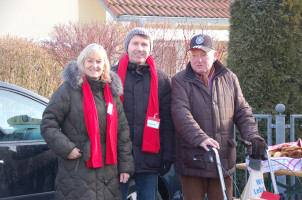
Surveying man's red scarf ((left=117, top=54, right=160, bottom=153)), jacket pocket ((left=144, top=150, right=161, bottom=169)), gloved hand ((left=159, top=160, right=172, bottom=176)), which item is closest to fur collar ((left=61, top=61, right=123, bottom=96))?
man's red scarf ((left=117, top=54, right=160, bottom=153))

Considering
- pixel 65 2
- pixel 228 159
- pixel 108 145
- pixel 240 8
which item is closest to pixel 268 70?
pixel 240 8

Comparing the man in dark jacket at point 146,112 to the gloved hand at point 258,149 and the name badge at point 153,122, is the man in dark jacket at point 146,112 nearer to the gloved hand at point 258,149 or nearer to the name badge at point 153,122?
the name badge at point 153,122

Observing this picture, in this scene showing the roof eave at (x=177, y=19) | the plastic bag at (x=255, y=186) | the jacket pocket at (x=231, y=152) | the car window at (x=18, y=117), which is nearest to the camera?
the plastic bag at (x=255, y=186)

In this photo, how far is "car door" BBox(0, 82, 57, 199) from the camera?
412 cm

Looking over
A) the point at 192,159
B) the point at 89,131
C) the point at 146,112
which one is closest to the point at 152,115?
the point at 146,112

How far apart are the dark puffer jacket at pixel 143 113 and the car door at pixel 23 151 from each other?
0.94 m

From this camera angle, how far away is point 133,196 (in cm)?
475

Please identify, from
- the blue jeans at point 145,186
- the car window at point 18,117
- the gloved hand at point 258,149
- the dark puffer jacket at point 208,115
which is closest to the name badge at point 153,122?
the dark puffer jacket at point 208,115

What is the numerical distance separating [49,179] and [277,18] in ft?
11.2

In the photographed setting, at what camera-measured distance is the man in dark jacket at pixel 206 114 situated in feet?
12.8

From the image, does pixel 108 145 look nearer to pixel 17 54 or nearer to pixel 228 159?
pixel 228 159

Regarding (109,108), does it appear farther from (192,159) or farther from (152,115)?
(192,159)

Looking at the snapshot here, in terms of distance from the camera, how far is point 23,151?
4.27 meters

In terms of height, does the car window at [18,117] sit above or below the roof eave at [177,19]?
below
